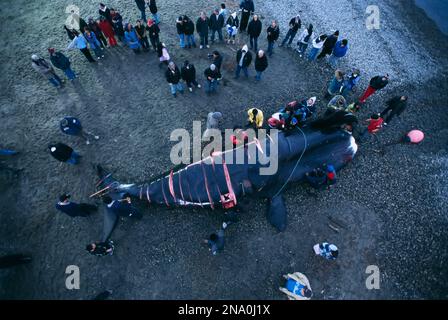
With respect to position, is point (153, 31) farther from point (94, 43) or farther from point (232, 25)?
point (232, 25)

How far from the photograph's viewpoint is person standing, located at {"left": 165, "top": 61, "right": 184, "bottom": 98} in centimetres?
988

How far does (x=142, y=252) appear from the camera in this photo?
8.36m

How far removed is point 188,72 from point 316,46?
596 centimetres

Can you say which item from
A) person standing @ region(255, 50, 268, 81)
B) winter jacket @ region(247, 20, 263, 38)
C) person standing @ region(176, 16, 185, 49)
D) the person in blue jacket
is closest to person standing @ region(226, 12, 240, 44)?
winter jacket @ region(247, 20, 263, 38)

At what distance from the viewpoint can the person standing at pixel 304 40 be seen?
1162cm

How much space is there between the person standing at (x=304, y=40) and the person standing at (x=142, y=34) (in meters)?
7.11

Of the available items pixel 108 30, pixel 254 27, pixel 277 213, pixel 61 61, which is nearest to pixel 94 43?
pixel 108 30

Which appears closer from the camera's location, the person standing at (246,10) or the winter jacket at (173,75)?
the winter jacket at (173,75)

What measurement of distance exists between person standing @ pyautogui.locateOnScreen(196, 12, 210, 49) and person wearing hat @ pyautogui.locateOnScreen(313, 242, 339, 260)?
32.7 ft

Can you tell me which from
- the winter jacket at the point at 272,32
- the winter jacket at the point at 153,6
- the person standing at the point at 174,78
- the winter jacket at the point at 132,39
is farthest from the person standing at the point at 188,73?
the winter jacket at the point at 153,6

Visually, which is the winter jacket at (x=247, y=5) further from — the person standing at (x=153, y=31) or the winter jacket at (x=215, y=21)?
the person standing at (x=153, y=31)

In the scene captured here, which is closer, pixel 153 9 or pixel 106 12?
pixel 106 12

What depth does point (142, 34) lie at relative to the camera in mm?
11484
